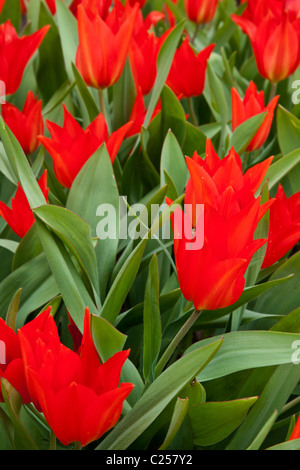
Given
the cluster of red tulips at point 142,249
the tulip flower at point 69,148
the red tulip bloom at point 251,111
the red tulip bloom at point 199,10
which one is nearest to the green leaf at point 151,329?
the cluster of red tulips at point 142,249

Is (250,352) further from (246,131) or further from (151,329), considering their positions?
(246,131)

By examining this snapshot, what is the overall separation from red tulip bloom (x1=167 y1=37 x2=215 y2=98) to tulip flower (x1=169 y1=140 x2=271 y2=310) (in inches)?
20.1

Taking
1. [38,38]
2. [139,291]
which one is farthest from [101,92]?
[139,291]

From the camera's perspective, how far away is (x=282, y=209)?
73cm

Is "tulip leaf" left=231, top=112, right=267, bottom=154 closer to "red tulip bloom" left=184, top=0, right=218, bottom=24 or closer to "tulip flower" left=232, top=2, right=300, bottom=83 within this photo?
"tulip flower" left=232, top=2, right=300, bottom=83

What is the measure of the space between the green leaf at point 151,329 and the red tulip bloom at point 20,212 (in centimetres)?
19

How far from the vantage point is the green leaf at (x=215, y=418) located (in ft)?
1.98

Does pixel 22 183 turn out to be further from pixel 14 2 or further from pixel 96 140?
pixel 14 2

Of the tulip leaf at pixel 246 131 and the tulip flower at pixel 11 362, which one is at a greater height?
the tulip leaf at pixel 246 131

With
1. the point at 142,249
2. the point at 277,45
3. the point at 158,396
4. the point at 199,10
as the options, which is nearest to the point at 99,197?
the point at 142,249

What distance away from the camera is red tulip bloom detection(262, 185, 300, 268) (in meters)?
0.71

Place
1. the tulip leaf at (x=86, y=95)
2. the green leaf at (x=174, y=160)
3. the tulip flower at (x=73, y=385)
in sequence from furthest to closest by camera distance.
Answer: the tulip leaf at (x=86, y=95), the green leaf at (x=174, y=160), the tulip flower at (x=73, y=385)

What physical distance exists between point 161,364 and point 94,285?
129 millimetres

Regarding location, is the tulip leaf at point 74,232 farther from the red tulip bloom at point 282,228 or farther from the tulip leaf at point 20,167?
the red tulip bloom at point 282,228
